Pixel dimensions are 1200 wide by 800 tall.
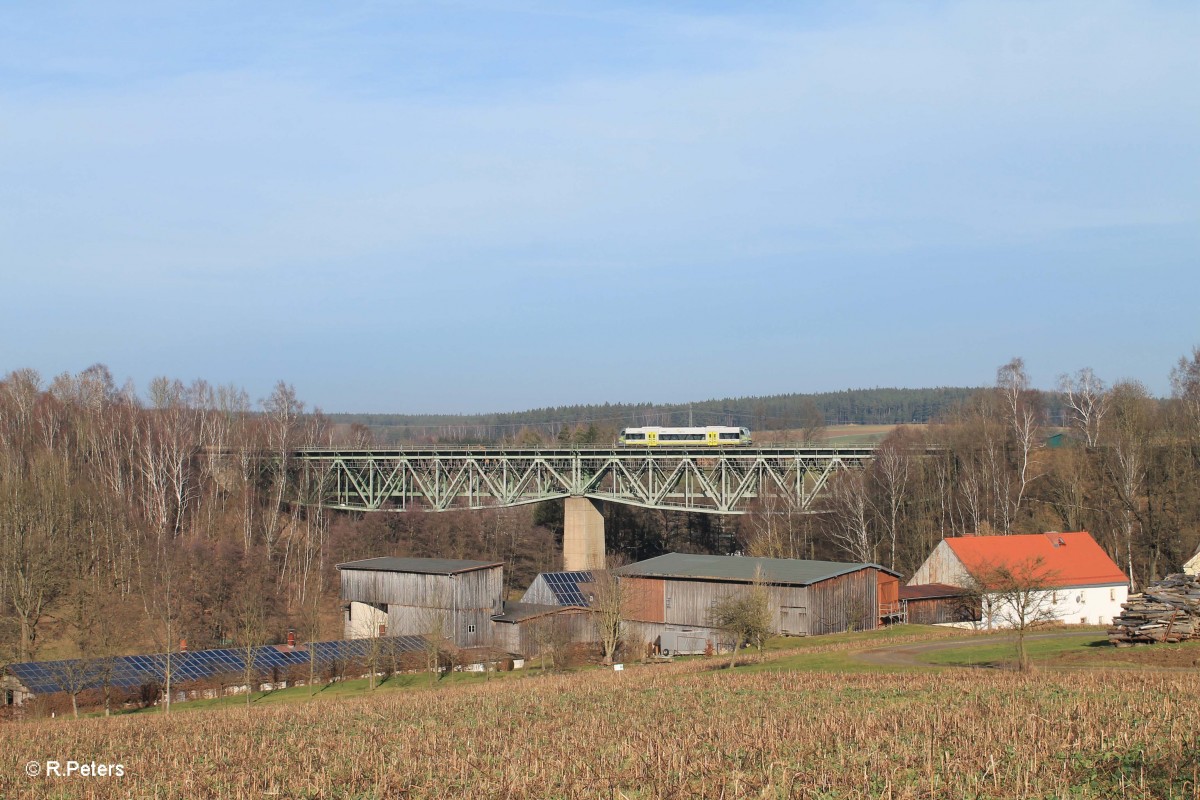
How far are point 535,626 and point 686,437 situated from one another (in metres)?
50.1

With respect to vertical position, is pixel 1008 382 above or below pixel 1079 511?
above

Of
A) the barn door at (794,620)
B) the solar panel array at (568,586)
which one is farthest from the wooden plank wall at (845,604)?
the solar panel array at (568,586)

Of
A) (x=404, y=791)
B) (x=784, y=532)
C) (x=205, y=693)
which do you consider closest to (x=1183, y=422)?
(x=784, y=532)

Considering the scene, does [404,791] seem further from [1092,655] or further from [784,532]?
[784,532]

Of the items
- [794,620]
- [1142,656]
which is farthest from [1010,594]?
[794,620]

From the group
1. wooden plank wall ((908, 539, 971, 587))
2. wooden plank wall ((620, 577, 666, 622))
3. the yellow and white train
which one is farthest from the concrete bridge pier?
wooden plank wall ((908, 539, 971, 587))

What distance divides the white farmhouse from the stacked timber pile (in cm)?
1332

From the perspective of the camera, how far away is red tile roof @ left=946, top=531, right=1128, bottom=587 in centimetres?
6291

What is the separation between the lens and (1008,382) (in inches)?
3386

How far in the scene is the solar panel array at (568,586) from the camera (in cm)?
6881

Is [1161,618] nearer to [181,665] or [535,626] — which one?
[535,626]

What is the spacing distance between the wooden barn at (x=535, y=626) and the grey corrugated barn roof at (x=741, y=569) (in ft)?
12.5

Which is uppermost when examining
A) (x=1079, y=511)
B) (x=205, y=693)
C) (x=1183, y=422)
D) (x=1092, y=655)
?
(x=1183, y=422)

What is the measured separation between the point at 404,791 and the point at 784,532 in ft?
235
